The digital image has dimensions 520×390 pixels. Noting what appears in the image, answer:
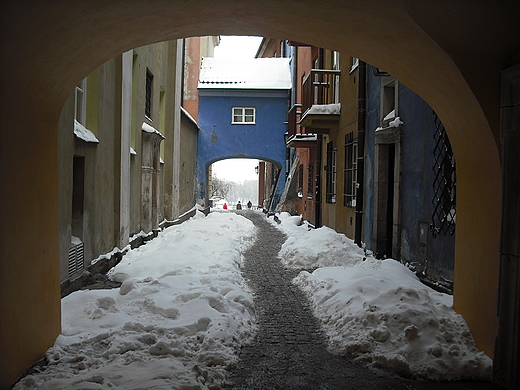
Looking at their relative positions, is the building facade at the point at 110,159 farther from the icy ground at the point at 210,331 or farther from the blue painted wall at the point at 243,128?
the blue painted wall at the point at 243,128

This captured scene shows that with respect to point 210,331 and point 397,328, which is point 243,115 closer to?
point 210,331

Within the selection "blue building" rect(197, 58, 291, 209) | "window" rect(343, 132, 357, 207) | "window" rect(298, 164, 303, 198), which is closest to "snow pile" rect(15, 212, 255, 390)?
"window" rect(343, 132, 357, 207)

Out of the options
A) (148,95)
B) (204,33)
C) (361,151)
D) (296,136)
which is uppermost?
(148,95)

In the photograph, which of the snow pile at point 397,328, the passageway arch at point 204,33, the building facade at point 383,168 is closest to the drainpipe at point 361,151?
the building facade at point 383,168

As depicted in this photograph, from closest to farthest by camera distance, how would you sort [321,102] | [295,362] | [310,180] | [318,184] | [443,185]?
[295,362] < [443,185] < [321,102] < [318,184] < [310,180]

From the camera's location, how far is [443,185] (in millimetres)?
6973

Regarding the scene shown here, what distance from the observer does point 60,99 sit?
4.25m

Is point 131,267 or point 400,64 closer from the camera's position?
point 400,64

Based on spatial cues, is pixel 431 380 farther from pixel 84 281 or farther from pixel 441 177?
pixel 84 281

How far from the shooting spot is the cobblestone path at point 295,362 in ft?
12.6

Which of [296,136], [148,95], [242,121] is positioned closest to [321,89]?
[296,136]

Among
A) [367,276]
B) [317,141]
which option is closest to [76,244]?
[367,276]

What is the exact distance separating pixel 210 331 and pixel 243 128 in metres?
21.7

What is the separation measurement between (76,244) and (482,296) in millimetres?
5272
